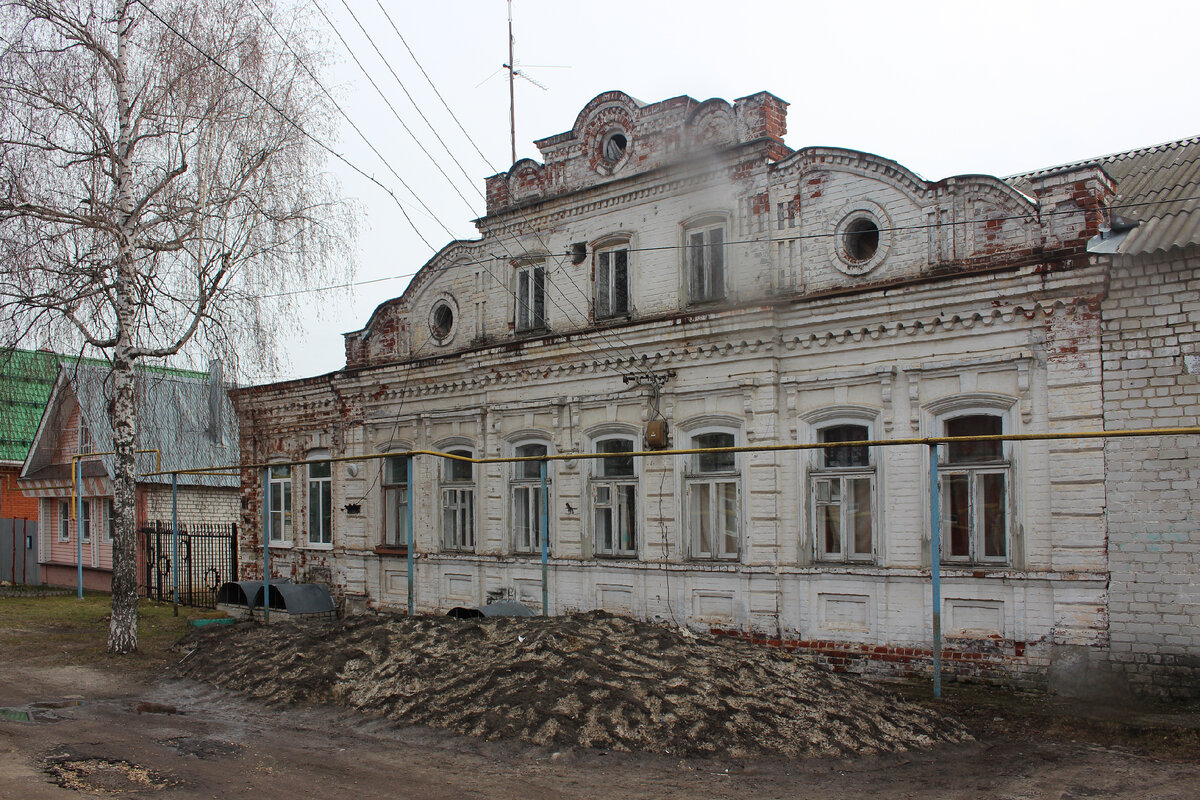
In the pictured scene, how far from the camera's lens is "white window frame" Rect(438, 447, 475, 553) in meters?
14.7

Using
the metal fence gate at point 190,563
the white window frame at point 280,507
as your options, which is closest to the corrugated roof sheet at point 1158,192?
the white window frame at point 280,507

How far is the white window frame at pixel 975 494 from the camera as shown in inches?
376

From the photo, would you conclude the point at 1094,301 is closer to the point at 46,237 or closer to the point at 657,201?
the point at 657,201

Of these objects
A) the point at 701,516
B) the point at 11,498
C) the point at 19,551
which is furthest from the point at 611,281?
the point at 11,498

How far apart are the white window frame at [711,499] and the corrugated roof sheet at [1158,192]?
192 inches

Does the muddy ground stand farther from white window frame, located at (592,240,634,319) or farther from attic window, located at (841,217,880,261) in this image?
white window frame, located at (592,240,634,319)

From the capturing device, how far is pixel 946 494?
9.96 meters

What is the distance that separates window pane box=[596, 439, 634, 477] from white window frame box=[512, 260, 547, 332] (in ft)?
7.40

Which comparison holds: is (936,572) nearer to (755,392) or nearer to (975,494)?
(975,494)

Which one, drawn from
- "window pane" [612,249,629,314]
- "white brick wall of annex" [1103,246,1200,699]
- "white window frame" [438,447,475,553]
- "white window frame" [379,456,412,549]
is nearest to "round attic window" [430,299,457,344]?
"white window frame" [438,447,475,553]

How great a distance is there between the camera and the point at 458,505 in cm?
1485

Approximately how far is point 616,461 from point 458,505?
129 inches

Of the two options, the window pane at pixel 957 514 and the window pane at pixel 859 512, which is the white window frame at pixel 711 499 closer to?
the window pane at pixel 859 512

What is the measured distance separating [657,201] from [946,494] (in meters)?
5.49
